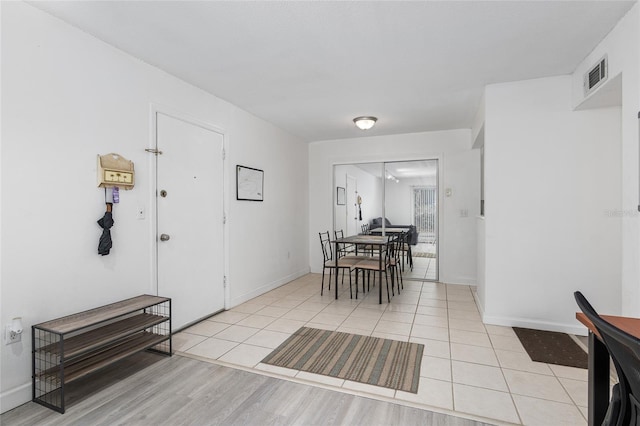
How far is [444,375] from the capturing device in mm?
2357

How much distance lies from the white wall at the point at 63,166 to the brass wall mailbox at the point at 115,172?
55 mm

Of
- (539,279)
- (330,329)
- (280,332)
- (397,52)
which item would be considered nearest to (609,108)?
(539,279)

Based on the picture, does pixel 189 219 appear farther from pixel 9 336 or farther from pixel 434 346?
pixel 434 346

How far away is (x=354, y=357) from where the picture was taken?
265 cm

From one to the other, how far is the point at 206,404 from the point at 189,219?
6.04 feet

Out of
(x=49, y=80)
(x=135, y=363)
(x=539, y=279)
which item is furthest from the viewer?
(x=539, y=279)

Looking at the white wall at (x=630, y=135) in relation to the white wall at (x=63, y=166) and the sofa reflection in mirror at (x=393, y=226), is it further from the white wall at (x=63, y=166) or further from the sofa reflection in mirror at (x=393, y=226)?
the sofa reflection in mirror at (x=393, y=226)

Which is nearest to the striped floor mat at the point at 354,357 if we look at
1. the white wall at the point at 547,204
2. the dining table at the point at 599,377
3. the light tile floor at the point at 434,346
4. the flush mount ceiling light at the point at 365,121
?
the light tile floor at the point at 434,346

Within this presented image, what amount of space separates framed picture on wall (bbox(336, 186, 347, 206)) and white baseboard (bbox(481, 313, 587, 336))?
10.9ft

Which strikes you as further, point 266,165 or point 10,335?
point 266,165

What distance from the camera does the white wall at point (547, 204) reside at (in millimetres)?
3029

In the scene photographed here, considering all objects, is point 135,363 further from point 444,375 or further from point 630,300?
point 630,300

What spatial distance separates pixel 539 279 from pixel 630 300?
108 cm

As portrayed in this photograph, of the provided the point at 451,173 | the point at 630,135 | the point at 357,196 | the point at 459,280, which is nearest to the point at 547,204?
the point at 630,135
